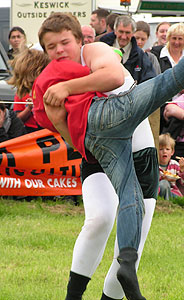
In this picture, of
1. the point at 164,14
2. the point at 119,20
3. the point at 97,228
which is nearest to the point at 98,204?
the point at 97,228

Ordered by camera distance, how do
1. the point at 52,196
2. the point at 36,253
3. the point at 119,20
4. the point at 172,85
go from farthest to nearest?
the point at 119,20
the point at 52,196
the point at 36,253
the point at 172,85

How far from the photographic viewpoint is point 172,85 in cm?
326

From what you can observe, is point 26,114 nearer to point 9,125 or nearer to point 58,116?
point 9,125

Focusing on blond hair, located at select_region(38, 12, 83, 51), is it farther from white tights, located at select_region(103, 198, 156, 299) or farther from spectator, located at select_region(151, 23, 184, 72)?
spectator, located at select_region(151, 23, 184, 72)

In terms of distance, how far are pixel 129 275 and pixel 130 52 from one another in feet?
18.2

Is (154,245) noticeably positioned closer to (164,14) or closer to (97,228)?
(97,228)

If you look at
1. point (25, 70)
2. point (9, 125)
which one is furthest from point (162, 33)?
point (25, 70)

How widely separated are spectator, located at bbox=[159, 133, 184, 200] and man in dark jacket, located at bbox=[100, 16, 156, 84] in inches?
33.3

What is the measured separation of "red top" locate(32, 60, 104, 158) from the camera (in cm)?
343

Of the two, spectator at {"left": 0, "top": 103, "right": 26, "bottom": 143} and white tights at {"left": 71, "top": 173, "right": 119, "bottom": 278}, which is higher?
white tights at {"left": 71, "top": 173, "right": 119, "bottom": 278}

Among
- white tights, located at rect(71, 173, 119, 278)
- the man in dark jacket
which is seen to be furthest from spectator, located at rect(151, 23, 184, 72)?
white tights, located at rect(71, 173, 119, 278)

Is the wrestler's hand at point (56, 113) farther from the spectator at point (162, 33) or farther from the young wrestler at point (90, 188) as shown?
the spectator at point (162, 33)

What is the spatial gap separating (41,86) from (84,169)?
22.7 inches

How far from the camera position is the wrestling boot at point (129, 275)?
309 centimetres
